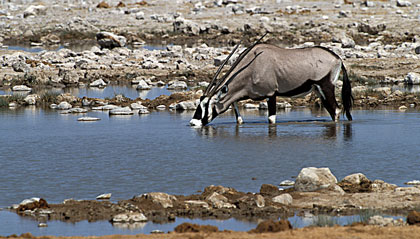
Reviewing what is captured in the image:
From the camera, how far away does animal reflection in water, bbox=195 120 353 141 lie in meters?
16.0

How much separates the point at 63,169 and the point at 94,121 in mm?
6849

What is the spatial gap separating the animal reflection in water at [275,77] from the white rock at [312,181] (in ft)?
23.3

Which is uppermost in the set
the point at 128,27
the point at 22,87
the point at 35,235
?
the point at 128,27

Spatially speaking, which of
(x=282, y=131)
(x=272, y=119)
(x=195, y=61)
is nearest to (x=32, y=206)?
(x=282, y=131)

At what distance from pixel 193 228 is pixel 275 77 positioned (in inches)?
394

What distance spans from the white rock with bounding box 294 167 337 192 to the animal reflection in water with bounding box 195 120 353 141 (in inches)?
202

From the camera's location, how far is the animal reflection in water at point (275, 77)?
1734 centimetres

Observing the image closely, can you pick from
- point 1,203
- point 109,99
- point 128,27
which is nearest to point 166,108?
point 109,99

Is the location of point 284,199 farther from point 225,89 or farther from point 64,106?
point 64,106

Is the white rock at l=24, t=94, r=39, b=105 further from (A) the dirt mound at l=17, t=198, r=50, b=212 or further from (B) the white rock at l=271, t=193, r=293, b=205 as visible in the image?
(B) the white rock at l=271, t=193, r=293, b=205

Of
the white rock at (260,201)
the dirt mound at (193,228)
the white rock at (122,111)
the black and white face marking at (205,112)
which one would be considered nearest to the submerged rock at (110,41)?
the white rock at (122,111)

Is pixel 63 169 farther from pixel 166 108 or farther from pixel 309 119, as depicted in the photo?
pixel 166 108

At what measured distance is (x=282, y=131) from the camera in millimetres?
16688

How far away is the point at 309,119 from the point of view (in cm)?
1881
